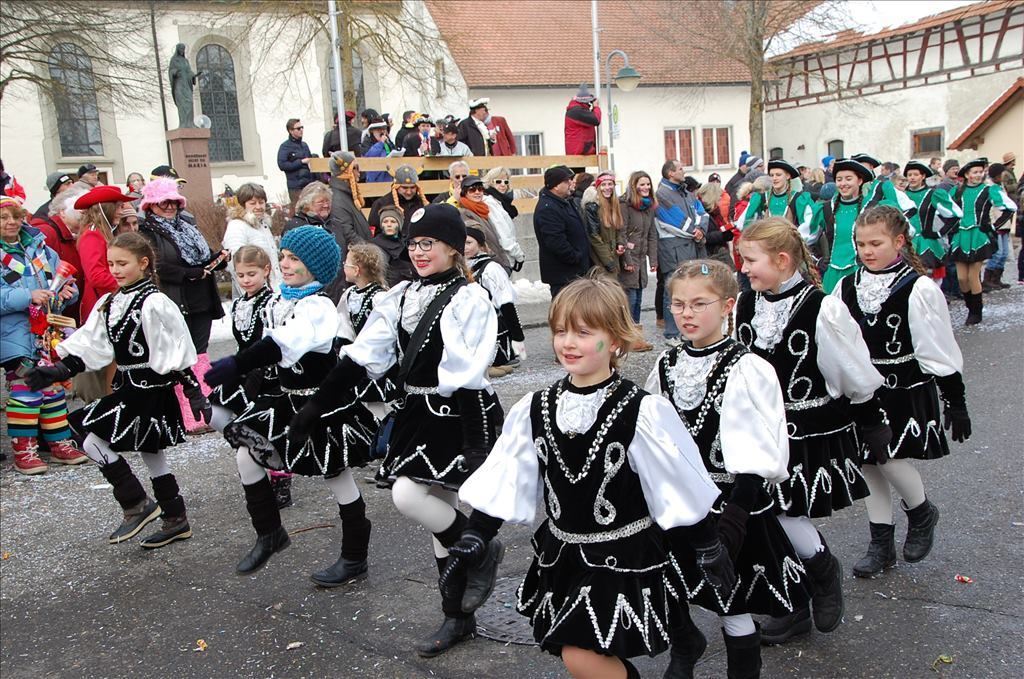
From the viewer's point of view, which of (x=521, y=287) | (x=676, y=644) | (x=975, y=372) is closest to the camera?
(x=676, y=644)

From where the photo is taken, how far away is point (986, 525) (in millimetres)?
4832

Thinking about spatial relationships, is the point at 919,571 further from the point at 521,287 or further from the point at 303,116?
the point at 303,116

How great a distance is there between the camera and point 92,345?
504cm

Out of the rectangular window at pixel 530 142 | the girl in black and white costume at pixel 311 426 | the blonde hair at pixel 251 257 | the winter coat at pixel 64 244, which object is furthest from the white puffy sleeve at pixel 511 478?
the rectangular window at pixel 530 142

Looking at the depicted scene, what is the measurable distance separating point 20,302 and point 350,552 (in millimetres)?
3712

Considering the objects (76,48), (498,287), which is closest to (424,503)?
(498,287)

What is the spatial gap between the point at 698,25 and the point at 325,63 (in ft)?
45.1

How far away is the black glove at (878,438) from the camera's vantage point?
3.96m

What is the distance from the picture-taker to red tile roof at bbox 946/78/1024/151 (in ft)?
92.5

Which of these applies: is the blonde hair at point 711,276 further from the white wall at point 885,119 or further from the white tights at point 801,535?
the white wall at point 885,119

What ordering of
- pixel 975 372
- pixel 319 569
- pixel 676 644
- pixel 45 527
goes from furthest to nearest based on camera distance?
pixel 975 372, pixel 45 527, pixel 319 569, pixel 676 644

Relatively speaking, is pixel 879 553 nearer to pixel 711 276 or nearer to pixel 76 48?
pixel 711 276

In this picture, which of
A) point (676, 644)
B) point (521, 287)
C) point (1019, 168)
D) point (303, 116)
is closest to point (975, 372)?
point (676, 644)

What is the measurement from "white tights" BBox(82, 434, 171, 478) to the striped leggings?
192 cm
